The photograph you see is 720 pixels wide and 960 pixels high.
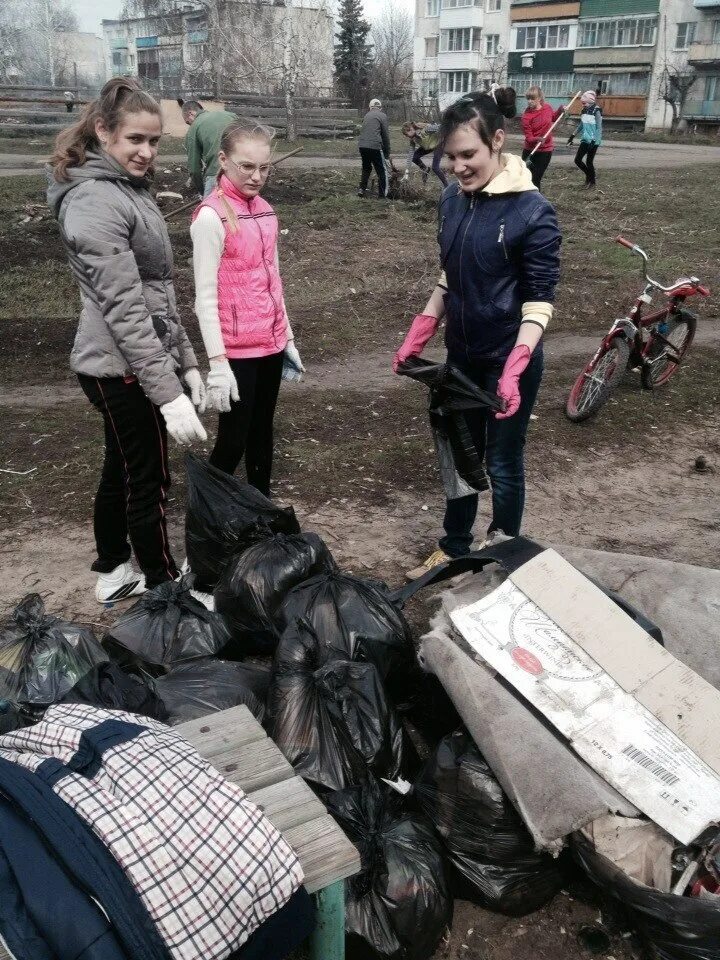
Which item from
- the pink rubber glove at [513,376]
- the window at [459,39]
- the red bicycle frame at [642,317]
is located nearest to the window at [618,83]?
the window at [459,39]

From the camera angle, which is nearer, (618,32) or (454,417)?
(454,417)

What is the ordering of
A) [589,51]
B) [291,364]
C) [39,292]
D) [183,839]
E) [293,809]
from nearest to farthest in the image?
[183,839]
[293,809]
[291,364]
[39,292]
[589,51]

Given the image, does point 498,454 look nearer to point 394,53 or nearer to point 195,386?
point 195,386

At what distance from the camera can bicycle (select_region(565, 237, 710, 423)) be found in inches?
203

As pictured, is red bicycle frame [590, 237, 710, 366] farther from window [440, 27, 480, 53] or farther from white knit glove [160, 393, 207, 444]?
window [440, 27, 480, 53]

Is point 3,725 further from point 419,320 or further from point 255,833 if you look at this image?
point 419,320

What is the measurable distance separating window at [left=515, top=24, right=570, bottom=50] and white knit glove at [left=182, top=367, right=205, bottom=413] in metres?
50.8

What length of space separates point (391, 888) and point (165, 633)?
3.80 ft

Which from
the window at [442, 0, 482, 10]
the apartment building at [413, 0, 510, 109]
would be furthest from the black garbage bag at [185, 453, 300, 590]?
the window at [442, 0, 482, 10]

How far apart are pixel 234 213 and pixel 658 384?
3884 mm

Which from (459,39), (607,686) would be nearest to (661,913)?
(607,686)

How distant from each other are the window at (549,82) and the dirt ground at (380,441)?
4292 centimetres

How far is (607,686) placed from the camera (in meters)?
2.11

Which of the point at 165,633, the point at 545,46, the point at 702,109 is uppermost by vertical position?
the point at 545,46
